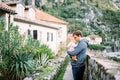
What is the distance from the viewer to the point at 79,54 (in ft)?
28.8

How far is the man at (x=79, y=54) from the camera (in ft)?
28.2

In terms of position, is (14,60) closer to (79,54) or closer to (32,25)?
(79,54)

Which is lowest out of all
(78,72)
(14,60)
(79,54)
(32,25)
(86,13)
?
(86,13)

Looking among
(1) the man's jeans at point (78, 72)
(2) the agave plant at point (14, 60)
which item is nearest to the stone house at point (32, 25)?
(2) the agave plant at point (14, 60)

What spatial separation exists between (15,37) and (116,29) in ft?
325

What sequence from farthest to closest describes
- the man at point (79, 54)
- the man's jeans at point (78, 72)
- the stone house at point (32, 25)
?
1. the stone house at point (32, 25)
2. the man's jeans at point (78, 72)
3. the man at point (79, 54)

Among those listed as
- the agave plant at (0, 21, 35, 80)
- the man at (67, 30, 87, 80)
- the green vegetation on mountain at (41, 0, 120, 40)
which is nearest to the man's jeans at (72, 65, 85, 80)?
the man at (67, 30, 87, 80)

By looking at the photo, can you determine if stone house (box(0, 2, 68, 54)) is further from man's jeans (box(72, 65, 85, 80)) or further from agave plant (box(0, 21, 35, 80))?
man's jeans (box(72, 65, 85, 80))

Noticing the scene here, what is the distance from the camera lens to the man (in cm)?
859

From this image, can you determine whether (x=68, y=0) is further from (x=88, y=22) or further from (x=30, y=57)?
(x=30, y=57)

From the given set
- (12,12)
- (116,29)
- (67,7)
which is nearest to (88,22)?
(67,7)

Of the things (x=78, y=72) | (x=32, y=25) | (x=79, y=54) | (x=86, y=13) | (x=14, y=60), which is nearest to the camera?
(x=79, y=54)

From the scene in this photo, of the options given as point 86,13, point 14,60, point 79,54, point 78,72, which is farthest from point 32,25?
point 86,13

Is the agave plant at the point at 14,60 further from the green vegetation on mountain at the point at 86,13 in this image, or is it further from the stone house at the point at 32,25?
the green vegetation on mountain at the point at 86,13
